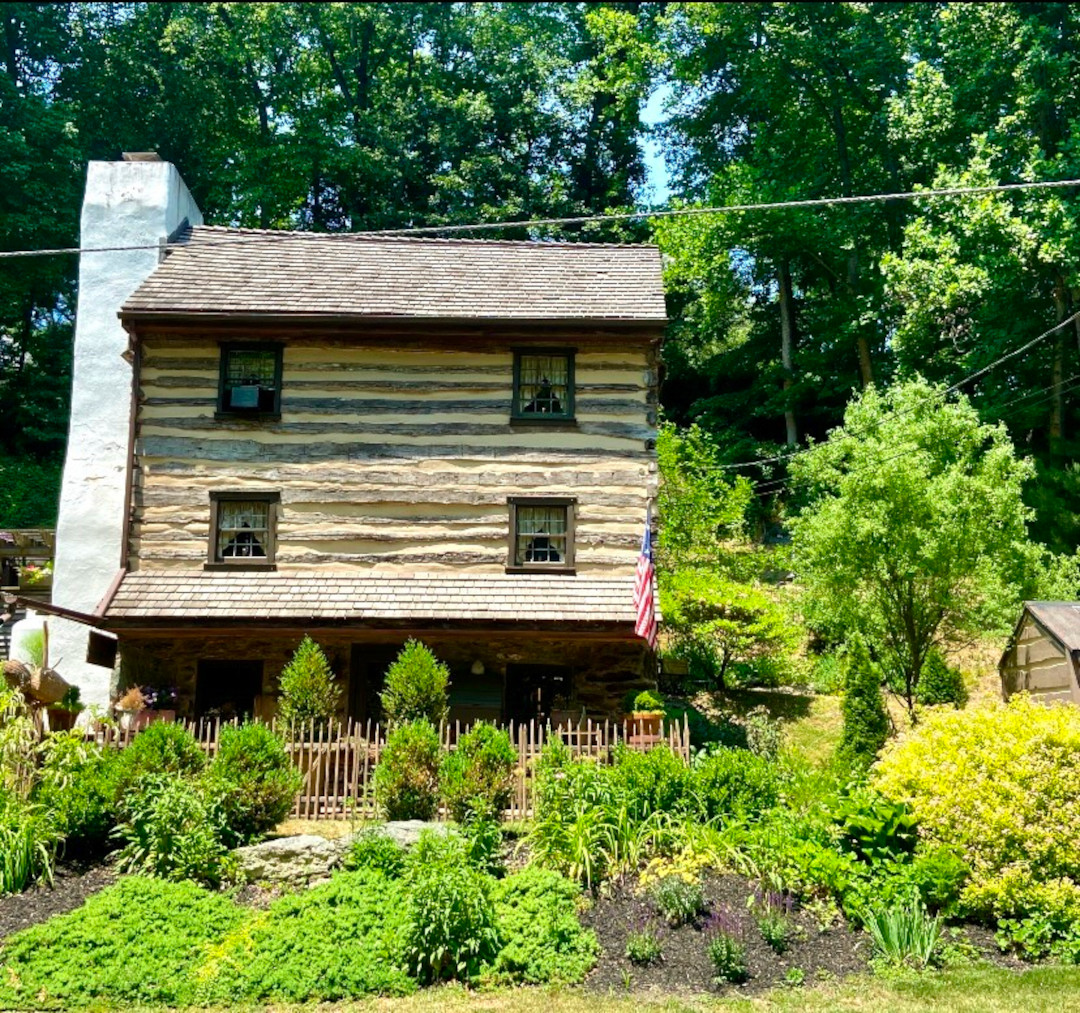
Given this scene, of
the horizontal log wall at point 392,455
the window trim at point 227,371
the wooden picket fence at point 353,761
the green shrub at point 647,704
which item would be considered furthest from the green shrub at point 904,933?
the window trim at point 227,371

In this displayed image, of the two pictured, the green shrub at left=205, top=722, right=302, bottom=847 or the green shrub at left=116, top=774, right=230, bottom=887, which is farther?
the green shrub at left=205, top=722, right=302, bottom=847

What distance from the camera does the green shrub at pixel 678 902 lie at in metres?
9.76

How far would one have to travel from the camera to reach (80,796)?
448 inches

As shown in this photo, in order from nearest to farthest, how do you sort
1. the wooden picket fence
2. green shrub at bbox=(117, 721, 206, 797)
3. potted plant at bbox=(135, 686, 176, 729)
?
green shrub at bbox=(117, 721, 206, 797), the wooden picket fence, potted plant at bbox=(135, 686, 176, 729)

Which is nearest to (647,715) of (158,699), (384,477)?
(384,477)

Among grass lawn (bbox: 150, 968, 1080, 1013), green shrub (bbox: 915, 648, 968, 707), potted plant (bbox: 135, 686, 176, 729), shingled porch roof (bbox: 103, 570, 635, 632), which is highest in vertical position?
shingled porch roof (bbox: 103, 570, 635, 632)

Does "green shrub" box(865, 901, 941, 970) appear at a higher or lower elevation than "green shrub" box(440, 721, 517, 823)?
lower

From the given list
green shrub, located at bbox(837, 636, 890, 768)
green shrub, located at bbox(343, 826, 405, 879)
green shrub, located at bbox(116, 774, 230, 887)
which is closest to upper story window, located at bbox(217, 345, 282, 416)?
green shrub, located at bbox(116, 774, 230, 887)

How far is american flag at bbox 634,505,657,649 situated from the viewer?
15.5 meters

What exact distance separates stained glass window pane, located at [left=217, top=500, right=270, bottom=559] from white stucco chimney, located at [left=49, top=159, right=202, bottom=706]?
1.60 metres

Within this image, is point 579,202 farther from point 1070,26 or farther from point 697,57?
point 1070,26

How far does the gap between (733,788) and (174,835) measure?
5.77 metres

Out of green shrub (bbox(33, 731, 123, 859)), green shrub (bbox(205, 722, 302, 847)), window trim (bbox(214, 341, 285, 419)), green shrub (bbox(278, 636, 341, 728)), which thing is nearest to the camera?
green shrub (bbox(33, 731, 123, 859))

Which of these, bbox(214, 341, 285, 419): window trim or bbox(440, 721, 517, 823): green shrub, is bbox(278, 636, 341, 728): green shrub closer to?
bbox(440, 721, 517, 823): green shrub
